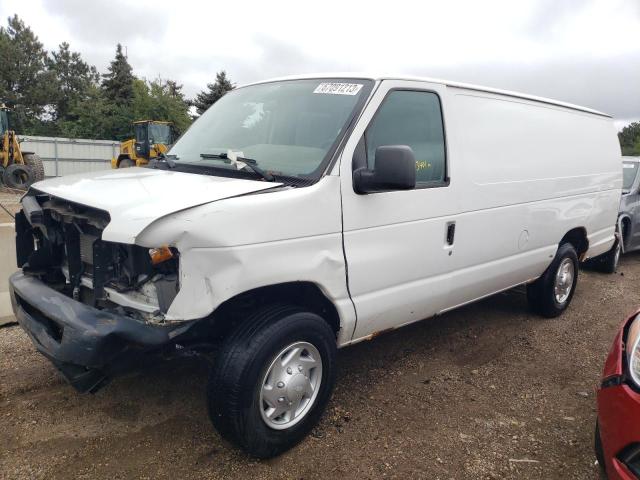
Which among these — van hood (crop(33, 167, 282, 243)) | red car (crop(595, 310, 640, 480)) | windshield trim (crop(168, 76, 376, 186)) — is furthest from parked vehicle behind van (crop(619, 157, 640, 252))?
van hood (crop(33, 167, 282, 243))

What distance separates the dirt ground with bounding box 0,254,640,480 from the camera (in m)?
2.86

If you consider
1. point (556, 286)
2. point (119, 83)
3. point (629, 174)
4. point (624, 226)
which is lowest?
point (556, 286)

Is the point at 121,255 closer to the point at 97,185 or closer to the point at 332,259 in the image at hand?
the point at 97,185

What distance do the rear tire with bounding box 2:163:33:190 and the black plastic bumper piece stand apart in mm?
17673

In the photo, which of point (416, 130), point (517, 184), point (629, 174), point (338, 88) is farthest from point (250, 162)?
point (629, 174)

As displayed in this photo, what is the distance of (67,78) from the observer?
5562 centimetres

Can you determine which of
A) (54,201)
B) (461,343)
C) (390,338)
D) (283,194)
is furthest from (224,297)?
(461,343)

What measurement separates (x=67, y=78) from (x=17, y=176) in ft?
143

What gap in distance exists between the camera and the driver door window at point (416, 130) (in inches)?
128

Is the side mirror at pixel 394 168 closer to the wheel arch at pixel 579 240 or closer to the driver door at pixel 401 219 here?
the driver door at pixel 401 219

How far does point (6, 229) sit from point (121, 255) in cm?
344

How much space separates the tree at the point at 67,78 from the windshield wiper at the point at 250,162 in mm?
52967

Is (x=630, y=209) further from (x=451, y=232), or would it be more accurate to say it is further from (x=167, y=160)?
(x=167, y=160)

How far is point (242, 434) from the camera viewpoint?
2.69 meters
